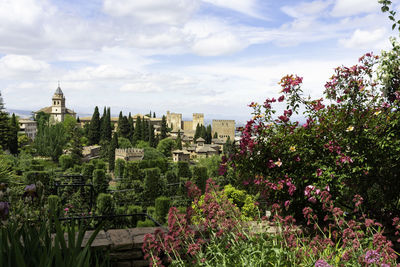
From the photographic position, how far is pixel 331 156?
345cm

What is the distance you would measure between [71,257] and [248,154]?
250 centimetres

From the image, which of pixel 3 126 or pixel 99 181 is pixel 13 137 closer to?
pixel 3 126

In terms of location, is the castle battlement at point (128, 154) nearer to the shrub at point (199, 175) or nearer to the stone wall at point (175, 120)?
the shrub at point (199, 175)

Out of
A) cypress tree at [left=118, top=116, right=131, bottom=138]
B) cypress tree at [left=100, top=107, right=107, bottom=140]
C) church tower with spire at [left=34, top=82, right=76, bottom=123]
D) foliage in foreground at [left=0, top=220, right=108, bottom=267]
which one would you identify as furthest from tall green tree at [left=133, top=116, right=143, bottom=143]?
foliage in foreground at [left=0, top=220, right=108, bottom=267]

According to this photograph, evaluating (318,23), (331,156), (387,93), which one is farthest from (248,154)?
(387,93)

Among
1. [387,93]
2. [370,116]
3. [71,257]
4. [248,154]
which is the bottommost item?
[71,257]

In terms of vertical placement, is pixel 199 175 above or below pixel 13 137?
below

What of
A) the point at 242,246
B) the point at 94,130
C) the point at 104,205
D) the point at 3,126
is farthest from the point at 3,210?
the point at 94,130

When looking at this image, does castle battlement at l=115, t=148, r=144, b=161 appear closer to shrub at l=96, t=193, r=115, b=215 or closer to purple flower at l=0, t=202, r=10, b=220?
shrub at l=96, t=193, r=115, b=215

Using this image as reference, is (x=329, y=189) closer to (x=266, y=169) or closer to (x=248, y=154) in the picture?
(x=266, y=169)

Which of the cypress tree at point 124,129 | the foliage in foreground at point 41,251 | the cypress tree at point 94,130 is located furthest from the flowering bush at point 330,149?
the cypress tree at point 124,129

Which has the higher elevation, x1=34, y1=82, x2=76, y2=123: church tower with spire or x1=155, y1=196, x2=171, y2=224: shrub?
x1=34, y1=82, x2=76, y2=123: church tower with spire

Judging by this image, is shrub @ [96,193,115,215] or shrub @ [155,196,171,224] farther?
shrub @ [155,196,171,224]

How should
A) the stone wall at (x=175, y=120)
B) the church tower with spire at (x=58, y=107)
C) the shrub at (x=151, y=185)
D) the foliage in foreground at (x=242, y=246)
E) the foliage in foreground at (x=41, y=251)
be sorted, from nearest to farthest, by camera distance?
the foliage in foreground at (x=41, y=251) → the foliage in foreground at (x=242, y=246) → the shrub at (x=151, y=185) → the church tower with spire at (x=58, y=107) → the stone wall at (x=175, y=120)
